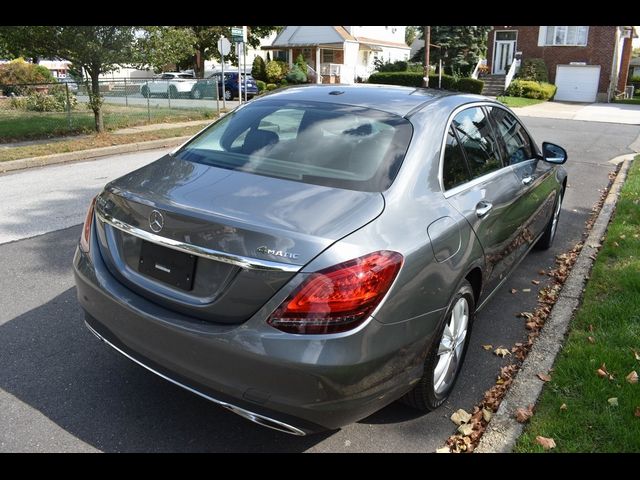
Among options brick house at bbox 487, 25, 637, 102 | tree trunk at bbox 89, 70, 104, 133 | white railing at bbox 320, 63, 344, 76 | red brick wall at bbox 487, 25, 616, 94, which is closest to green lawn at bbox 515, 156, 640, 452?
tree trunk at bbox 89, 70, 104, 133

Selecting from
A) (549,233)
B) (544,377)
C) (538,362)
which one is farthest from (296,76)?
(544,377)

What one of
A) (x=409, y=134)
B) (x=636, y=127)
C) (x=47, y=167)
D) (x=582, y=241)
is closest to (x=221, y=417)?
(x=409, y=134)

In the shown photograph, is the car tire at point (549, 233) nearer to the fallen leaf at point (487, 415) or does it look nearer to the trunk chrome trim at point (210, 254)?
the fallen leaf at point (487, 415)

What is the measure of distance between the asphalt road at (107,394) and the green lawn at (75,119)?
9.33 metres

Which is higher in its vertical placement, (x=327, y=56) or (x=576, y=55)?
(x=327, y=56)

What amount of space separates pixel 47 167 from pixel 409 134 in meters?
8.78

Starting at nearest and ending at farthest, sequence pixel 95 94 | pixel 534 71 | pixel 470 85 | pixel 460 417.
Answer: pixel 460 417
pixel 95 94
pixel 470 85
pixel 534 71

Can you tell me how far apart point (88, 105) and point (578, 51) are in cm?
3332

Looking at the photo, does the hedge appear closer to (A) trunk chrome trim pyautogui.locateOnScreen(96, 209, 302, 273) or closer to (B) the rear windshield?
(B) the rear windshield

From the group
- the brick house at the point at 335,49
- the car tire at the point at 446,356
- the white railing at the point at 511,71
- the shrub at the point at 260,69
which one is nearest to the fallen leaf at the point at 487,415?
the car tire at the point at 446,356

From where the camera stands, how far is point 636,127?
20.7m

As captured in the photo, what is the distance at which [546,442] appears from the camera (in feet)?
9.20

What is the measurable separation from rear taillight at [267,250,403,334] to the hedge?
30.0m

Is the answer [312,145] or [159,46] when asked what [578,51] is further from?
[312,145]
